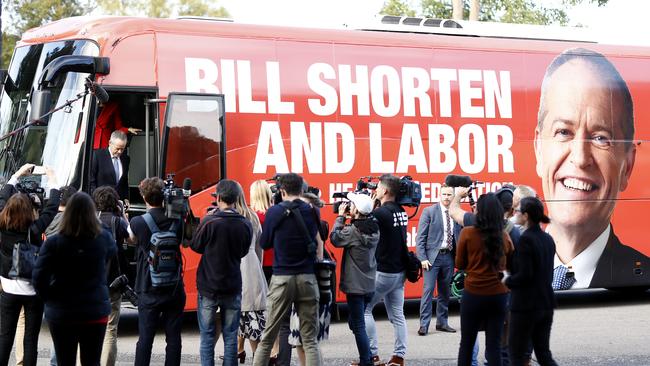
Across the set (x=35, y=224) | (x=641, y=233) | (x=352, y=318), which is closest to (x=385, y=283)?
(x=352, y=318)

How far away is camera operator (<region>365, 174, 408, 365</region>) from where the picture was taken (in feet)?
34.7

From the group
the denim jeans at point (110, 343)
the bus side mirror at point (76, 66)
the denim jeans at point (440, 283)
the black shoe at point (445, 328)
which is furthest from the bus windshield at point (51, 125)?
the black shoe at point (445, 328)

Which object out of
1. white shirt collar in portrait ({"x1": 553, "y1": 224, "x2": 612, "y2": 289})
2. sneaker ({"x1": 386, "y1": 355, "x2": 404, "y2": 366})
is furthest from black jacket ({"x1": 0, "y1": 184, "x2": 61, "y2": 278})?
white shirt collar in portrait ({"x1": 553, "y1": 224, "x2": 612, "y2": 289})

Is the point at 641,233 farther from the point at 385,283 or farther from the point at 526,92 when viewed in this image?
the point at 385,283

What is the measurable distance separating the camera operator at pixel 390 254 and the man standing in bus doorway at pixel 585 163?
4.92 m

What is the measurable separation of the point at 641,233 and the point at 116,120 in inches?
300

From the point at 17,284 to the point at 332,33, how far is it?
6.45 metres

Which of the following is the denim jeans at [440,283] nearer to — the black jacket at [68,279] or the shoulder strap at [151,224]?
the shoulder strap at [151,224]

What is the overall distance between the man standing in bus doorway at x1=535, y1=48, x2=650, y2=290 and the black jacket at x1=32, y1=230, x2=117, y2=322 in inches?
340

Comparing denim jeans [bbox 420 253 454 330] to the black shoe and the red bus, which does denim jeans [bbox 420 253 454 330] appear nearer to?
the black shoe

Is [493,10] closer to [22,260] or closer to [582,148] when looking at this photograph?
[582,148]

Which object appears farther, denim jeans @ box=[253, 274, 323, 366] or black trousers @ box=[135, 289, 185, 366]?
denim jeans @ box=[253, 274, 323, 366]

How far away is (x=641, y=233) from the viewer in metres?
15.8

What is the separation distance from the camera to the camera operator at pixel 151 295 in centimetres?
898
